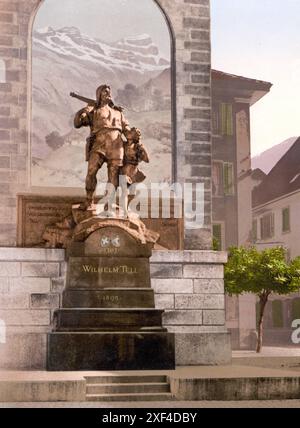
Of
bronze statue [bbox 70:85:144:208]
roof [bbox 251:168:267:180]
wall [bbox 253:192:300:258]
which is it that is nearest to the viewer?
bronze statue [bbox 70:85:144:208]

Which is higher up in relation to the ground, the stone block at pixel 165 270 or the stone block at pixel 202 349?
the stone block at pixel 165 270

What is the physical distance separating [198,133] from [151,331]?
6255 millimetres

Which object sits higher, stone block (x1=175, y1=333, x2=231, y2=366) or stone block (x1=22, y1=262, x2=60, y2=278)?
stone block (x1=22, y1=262, x2=60, y2=278)

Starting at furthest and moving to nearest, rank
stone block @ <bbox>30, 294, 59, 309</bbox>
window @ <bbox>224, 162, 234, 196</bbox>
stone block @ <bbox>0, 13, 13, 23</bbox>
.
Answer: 1. window @ <bbox>224, 162, 234, 196</bbox>
2. stone block @ <bbox>0, 13, 13, 23</bbox>
3. stone block @ <bbox>30, 294, 59, 309</bbox>

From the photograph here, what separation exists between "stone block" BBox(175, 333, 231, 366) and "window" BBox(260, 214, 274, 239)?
3221 centimetres

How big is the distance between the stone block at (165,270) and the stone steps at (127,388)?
15.8 feet

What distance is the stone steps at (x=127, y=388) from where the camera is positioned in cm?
1288

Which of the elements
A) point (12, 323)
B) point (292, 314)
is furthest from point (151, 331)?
point (292, 314)

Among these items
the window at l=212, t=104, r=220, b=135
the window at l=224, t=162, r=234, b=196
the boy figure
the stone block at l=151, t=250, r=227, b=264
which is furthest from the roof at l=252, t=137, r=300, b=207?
the boy figure

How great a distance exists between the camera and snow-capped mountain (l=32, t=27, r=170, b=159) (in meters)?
19.9

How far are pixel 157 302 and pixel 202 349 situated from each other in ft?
4.50

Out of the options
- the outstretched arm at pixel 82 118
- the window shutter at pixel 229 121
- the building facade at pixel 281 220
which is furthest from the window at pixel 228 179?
the outstretched arm at pixel 82 118

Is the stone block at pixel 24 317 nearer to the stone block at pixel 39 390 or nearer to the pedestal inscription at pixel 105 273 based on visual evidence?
the pedestal inscription at pixel 105 273

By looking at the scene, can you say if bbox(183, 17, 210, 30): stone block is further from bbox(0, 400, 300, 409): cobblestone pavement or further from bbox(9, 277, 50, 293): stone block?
bbox(0, 400, 300, 409): cobblestone pavement
